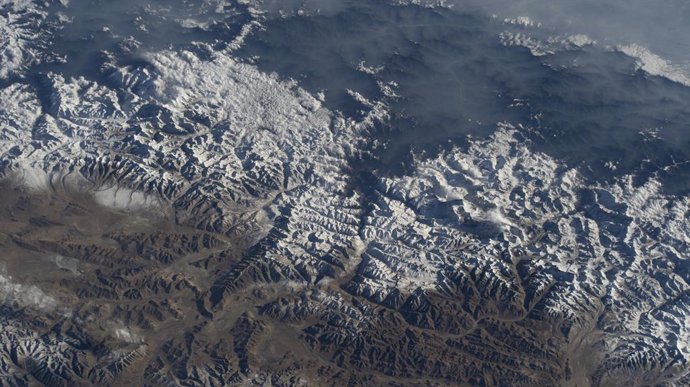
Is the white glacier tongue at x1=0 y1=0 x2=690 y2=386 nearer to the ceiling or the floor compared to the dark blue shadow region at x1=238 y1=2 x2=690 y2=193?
nearer to the floor

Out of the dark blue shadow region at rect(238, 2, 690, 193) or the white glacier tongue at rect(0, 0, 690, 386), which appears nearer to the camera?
the white glacier tongue at rect(0, 0, 690, 386)

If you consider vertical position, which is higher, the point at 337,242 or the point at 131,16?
the point at 131,16

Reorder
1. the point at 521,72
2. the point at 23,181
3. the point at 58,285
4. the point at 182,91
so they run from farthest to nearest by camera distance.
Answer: the point at 521,72
the point at 182,91
the point at 23,181
the point at 58,285

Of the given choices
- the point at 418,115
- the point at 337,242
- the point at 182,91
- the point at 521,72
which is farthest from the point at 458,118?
the point at 182,91

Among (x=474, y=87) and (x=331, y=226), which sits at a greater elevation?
(x=474, y=87)

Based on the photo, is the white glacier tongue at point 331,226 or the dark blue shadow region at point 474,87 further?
the dark blue shadow region at point 474,87

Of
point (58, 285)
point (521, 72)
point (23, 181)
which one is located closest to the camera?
point (58, 285)

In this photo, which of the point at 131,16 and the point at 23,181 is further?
the point at 131,16

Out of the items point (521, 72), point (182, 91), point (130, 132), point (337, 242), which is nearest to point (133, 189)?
point (130, 132)

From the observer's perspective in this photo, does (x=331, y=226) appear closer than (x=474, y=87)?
Yes

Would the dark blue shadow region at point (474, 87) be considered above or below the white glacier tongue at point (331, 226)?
above

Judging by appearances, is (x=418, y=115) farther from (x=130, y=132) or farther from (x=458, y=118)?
(x=130, y=132)
